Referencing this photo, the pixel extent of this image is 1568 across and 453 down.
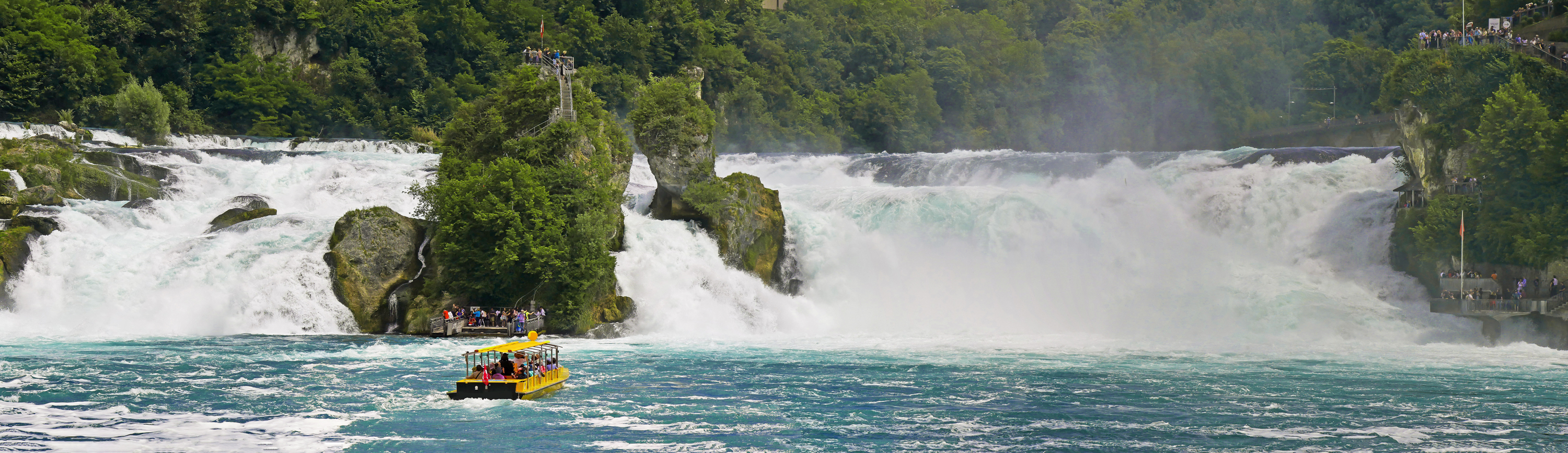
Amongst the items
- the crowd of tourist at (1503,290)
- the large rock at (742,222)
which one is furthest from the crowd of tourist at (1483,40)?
the large rock at (742,222)

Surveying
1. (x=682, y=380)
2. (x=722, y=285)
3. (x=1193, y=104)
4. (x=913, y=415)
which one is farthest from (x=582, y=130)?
(x=1193, y=104)

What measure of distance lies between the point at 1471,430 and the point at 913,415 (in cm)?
1112

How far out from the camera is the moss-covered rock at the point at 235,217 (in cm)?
4781

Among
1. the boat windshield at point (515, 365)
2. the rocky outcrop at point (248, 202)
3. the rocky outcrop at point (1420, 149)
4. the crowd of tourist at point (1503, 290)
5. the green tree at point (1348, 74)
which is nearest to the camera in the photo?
the boat windshield at point (515, 365)

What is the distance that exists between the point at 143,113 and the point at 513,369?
162 ft

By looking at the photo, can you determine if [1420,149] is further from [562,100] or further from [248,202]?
[248,202]

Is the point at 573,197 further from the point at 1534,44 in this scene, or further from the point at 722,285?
the point at 1534,44

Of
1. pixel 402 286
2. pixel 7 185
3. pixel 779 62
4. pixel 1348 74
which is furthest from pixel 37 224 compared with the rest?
pixel 1348 74

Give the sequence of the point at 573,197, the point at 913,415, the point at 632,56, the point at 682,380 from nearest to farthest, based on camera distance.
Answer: the point at 913,415
the point at 682,380
the point at 573,197
the point at 632,56

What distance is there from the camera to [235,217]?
48156mm

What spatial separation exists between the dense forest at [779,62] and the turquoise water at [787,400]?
3705 centimetres

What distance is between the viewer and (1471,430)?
2664 cm

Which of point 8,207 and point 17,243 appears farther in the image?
point 8,207

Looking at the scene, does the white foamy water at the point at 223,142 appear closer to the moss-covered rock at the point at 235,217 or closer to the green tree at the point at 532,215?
the moss-covered rock at the point at 235,217
